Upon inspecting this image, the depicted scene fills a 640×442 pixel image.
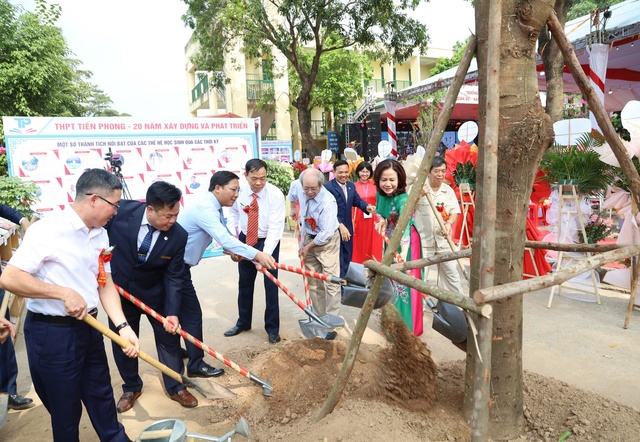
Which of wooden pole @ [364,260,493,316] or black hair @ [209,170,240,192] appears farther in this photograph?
black hair @ [209,170,240,192]

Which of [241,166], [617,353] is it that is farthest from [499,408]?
[241,166]

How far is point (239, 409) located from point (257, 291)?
311cm

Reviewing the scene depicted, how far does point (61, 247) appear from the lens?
2.11m

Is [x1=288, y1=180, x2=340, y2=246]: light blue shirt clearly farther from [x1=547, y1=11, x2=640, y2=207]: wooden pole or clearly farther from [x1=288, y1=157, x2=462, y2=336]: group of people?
[x1=547, y1=11, x2=640, y2=207]: wooden pole

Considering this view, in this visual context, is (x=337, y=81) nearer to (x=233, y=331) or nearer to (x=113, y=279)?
(x=233, y=331)

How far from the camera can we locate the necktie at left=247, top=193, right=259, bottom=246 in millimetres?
4285

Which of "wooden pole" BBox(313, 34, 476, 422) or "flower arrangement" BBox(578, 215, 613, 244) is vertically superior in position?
"wooden pole" BBox(313, 34, 476, 422)

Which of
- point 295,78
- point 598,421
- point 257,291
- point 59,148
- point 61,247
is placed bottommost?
point 257,291

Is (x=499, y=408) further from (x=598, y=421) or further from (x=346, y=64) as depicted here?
(x=346, y=64)

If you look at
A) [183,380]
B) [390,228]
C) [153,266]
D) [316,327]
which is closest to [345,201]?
[390,228]

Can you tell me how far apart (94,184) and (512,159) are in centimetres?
201

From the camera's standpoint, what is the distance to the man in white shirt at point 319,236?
4.28 meters

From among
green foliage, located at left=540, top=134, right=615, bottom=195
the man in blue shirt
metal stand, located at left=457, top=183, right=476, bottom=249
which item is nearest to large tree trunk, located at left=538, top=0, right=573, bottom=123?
metal stand, located at left=457, top=183, right=476, bottom=249

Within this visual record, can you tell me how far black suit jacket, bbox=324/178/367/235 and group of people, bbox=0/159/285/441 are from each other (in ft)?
3.88
